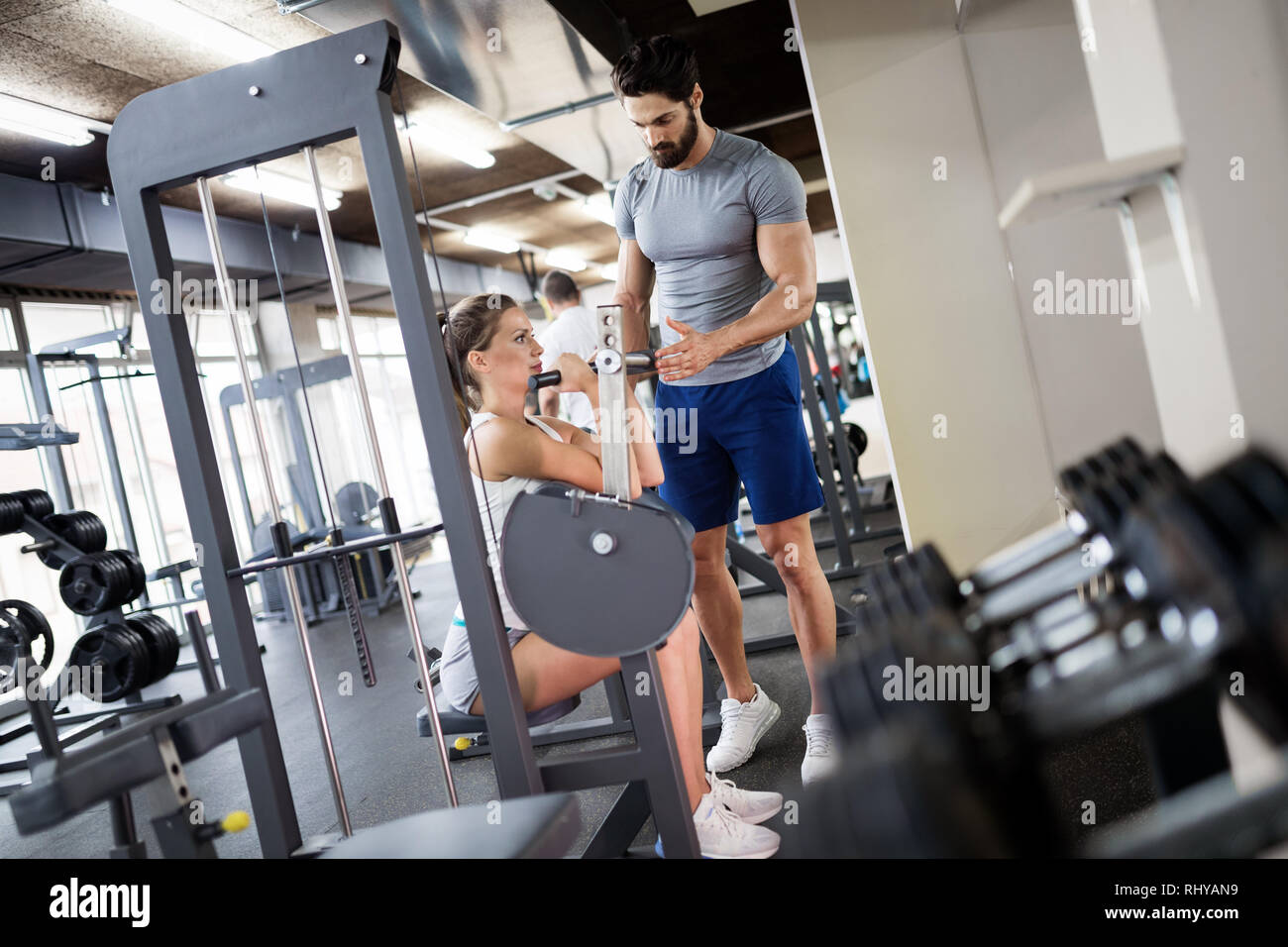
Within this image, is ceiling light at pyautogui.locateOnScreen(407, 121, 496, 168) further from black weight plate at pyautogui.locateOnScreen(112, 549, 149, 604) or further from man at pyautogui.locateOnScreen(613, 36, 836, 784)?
man at pyautogui.locateOnScreen(613, 36, 836, 784)

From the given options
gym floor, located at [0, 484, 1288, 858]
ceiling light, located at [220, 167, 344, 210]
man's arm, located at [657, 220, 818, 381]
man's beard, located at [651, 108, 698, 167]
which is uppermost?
ceiling light, located at [220, 167, 344, 210]

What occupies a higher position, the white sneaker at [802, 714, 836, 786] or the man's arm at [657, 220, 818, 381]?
the man's arm at [657, 220, 818, 381]

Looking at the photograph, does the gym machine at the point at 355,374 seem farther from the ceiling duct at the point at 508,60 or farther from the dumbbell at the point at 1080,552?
the ceiling duct at the point at 508,60

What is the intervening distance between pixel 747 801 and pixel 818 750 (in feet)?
0.71

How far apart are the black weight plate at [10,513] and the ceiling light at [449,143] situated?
300cm

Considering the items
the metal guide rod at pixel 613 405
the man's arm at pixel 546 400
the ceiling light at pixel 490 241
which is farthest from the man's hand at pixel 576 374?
the ceiling light at pixel 490 241

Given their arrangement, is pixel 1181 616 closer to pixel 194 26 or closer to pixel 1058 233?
pixel 1058 233

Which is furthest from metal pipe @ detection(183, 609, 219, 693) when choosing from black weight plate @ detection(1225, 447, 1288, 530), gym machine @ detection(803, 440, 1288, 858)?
black weight plate @ detection(1225, 447, 1288, 530)

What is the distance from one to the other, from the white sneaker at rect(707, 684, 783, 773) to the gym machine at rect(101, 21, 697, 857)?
0.73 meters

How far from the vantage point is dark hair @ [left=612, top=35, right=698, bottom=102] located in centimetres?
211

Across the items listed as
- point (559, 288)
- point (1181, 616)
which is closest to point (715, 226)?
point (1181, 616)

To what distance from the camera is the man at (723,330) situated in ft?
7.02

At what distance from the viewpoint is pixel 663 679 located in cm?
187

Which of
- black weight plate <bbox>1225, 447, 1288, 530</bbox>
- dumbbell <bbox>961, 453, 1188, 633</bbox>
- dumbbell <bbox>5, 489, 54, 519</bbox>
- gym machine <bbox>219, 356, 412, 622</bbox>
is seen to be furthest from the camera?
gym machine <bbox>219, 356, 412, 622</bbox>
